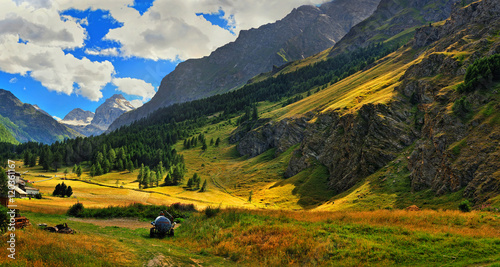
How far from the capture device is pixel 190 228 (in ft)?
105

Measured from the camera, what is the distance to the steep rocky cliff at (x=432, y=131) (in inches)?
1583

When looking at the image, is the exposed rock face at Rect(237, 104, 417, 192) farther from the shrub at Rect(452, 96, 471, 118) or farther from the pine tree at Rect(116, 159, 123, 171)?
the pine tree at Rect(116, 159, 123, 171)

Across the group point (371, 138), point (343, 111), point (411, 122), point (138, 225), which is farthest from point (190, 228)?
point (343, 111)

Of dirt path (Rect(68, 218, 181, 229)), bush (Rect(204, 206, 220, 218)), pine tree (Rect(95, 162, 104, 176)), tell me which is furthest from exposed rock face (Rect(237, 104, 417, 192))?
pine tree (Rect(95, 162, 104, 176))

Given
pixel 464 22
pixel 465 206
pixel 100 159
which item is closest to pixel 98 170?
pixel 100 159

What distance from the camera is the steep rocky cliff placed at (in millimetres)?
40219

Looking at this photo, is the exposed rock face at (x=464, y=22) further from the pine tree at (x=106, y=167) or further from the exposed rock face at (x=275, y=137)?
the pine tree at (x=106, y=167)

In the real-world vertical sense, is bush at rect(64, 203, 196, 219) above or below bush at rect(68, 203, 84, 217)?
below

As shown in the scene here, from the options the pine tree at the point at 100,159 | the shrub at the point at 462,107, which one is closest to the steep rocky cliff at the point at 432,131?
the shrub at the point at 462,107

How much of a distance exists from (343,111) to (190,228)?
2990 inches

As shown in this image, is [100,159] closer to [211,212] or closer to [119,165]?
[119,165]

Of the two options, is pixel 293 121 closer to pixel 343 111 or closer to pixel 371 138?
pixel 343 111

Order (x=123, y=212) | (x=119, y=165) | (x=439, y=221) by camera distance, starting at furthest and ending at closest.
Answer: (x=119, y=165)
(x=123, y=212)
(x=439, y=221)

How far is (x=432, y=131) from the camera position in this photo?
52750 millimetres
